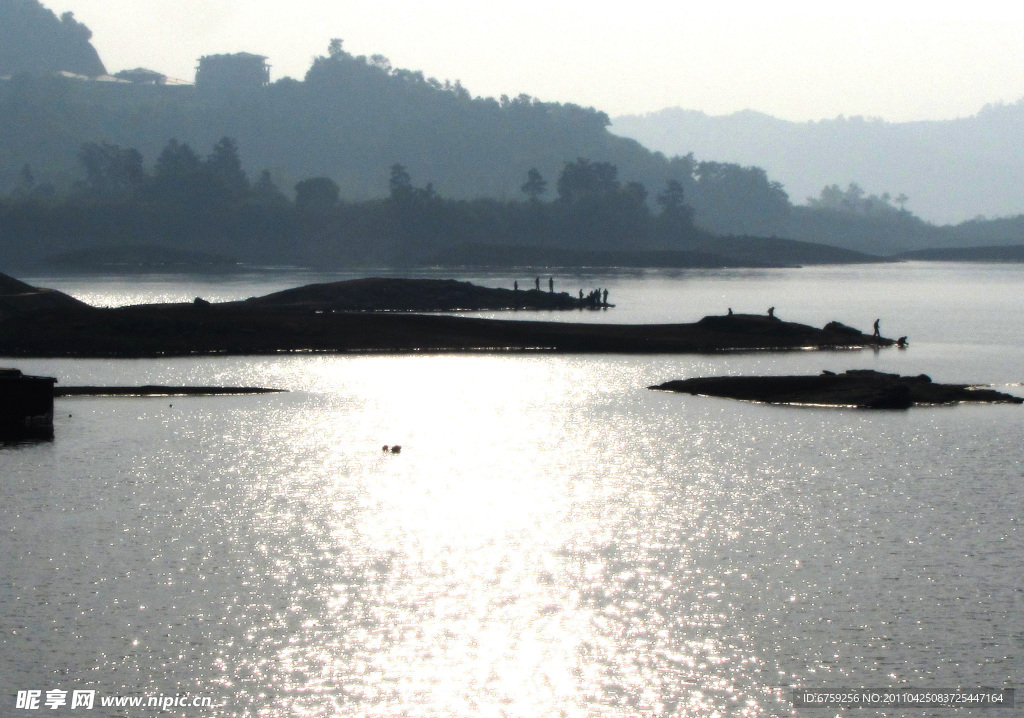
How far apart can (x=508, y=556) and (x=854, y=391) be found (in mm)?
37544

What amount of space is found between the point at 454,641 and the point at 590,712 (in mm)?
5039

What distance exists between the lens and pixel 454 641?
30453 millimetres

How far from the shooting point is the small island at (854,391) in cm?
6931

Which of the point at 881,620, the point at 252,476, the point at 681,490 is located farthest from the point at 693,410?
the point at 881,620

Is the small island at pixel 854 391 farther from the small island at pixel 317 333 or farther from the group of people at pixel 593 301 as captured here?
the group of people at pixel 593 301

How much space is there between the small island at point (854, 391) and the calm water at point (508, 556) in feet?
7.32

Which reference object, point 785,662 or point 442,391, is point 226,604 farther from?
point 442,391

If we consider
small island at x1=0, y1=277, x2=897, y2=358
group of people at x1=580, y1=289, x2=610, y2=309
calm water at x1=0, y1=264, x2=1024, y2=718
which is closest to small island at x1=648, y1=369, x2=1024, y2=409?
calm water at x1=0, y1=264, x2=1024, y2=718

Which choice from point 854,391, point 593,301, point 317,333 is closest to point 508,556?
point 854,391

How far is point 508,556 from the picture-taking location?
126 feet

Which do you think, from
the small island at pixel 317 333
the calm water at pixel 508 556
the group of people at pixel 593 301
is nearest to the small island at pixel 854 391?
the calm water at pixel 508 556

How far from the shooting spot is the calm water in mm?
28172

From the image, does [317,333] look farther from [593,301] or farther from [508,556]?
[508,556]

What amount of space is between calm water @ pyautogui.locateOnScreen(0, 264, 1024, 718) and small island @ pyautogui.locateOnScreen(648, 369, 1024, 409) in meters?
2.23
